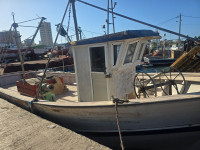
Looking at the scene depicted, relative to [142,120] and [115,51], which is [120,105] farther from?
[115,51]

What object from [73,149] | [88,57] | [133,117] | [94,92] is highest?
[88,57]

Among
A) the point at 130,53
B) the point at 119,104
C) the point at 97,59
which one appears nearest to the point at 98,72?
the point at 97,59

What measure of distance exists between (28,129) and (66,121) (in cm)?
85

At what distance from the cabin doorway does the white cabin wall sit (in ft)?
0.46

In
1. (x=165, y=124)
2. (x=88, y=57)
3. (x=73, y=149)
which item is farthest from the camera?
(x=88, y=57)

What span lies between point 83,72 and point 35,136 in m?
2.02

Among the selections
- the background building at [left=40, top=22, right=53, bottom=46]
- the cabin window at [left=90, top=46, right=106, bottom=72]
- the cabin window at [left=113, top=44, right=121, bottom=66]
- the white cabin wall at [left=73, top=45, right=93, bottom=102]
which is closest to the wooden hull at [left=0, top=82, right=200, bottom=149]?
the white cabin wall at [left=73, top=45, right=93, bottom=102]

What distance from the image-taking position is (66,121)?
355 centimetres

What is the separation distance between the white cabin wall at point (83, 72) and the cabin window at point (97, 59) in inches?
6.0

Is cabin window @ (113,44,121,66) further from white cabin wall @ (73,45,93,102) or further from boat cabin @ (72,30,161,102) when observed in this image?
white cabin wall @ (73,45,93,102)

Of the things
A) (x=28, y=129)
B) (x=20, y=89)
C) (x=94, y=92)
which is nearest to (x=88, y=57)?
(x=94, y=92)

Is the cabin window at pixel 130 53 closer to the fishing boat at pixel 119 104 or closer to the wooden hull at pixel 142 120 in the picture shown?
the fishing boat at pixel 119 104

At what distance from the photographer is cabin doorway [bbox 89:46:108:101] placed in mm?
3752

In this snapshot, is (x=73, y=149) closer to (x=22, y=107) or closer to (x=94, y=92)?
(x=94, y=92)
